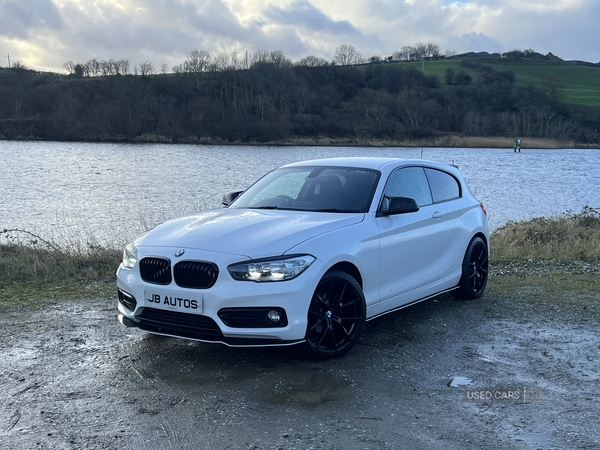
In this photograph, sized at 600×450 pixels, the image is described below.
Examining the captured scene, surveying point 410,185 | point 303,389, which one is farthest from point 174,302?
point 410,185

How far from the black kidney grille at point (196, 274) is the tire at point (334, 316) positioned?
32.1 inches

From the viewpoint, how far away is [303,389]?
4535 mm

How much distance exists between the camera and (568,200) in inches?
1156

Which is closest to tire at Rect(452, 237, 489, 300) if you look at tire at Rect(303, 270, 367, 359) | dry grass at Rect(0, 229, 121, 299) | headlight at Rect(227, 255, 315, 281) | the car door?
the car door

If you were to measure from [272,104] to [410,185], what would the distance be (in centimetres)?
8400

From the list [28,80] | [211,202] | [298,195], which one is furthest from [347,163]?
[28,80]

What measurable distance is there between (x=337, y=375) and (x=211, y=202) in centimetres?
2043

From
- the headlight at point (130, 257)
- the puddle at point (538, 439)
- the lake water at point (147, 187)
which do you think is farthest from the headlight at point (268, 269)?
the lake water at point (147, 187)

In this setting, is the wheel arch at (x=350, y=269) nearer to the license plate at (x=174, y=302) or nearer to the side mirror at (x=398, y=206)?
the side mirror at (x=398, y=206)

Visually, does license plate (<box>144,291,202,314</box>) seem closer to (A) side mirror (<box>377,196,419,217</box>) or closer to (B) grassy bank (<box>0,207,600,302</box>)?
(A) side mirror (<box>377,196,419,217</box>)

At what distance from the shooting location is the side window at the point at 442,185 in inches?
277

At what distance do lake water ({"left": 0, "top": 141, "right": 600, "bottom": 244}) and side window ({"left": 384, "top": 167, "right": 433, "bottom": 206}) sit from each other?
33.4 feet

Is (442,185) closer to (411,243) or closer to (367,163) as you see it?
(367,163)

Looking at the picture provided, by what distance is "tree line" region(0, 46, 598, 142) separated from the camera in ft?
250
